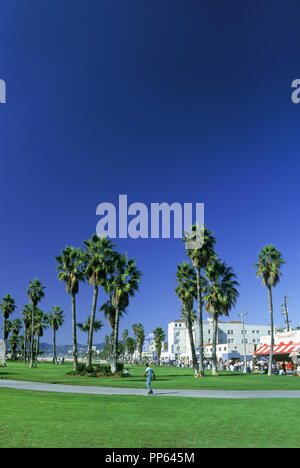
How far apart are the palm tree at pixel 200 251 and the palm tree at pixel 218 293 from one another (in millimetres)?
4036

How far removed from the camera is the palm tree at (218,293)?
43156 millimetres

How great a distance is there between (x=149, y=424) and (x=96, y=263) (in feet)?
99.0

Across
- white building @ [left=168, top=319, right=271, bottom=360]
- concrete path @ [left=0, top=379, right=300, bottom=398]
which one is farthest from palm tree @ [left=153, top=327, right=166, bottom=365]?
concrete path @ [left=0, top=379, right=300, bottom=398]

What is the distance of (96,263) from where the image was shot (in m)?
40.4

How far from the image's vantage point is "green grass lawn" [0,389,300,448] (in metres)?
8.53

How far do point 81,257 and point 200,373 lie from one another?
16946 mm

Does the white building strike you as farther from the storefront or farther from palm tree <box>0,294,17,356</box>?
palm tree <box>0,294,17,356</box>

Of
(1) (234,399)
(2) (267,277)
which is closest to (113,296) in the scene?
(2) (267,277)

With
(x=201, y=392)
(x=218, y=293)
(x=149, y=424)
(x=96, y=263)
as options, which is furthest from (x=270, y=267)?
(x=149, y=424)

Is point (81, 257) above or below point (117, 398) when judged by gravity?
above

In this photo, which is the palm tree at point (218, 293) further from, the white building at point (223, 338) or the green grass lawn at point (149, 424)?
the white building at point (223, 338)

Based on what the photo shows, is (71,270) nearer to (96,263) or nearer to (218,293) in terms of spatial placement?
(96,263)

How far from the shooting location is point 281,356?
65625 mm

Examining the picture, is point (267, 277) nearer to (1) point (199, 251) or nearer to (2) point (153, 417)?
(1) point (199, 251)
